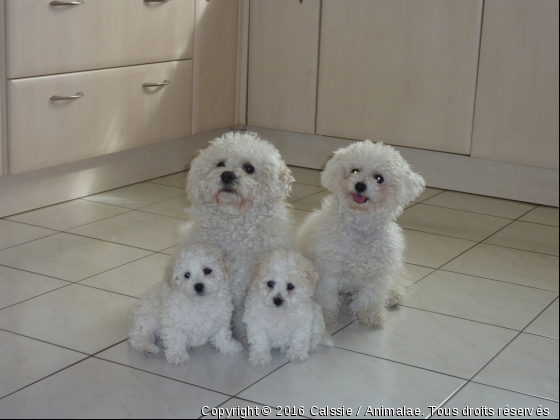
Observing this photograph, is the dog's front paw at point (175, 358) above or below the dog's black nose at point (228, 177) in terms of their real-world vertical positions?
below

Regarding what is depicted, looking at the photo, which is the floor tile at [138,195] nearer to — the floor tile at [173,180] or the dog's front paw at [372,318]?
the floor tile at [173,180]

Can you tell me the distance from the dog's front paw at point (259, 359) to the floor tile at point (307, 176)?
205 centimetres

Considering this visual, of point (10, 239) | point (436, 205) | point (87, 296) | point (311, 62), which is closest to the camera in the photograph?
point (87, 296)

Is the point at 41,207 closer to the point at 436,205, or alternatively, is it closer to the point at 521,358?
the point at 436,205

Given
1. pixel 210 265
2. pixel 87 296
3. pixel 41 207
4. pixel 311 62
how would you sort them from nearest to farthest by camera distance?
1. pixel 210 265
2. pixel 87 296
3. pixel 41 207
4. pixel 311 62

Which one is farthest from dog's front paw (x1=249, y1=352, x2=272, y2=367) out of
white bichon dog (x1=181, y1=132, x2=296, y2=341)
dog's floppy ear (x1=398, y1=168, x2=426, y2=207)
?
dog's floppy ear (x1=398, y1=168, x2=426, y2=207)

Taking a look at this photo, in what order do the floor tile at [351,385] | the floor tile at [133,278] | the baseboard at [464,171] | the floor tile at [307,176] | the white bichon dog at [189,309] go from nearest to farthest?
1. the floor tile at [351,385]
2. the white bichon dog at [189,309]
3. the floor tile at [133,278]
4. the baseboard at [464,171]
5. the floor tile at [307,176]

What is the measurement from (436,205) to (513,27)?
915 millimetres

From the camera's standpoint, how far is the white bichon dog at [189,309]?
6.89ft

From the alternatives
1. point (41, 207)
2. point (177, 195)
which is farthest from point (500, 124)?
point (41, 207)

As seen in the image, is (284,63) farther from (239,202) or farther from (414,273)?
(239,202)

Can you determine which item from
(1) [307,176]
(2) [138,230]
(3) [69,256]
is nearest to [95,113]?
(2) [138,230]

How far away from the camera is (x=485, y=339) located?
238 centimetres

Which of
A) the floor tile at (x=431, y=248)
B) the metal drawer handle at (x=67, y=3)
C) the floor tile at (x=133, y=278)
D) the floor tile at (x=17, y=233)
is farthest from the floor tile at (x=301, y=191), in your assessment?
the metal drawer handle at (x=67, y=3)
